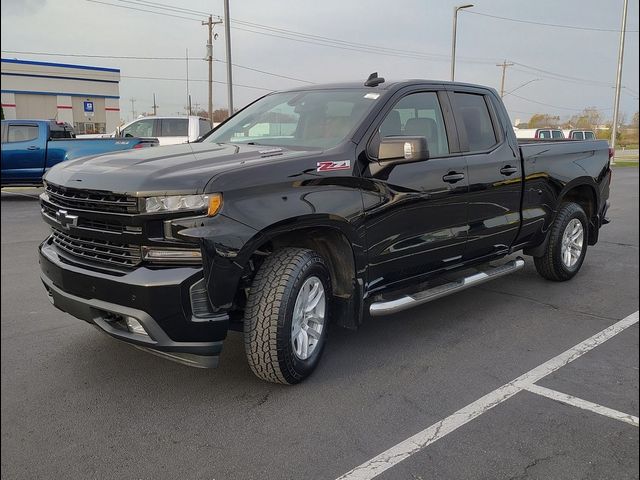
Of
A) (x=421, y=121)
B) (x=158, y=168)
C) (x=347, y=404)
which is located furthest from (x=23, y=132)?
(x=347, y=404)

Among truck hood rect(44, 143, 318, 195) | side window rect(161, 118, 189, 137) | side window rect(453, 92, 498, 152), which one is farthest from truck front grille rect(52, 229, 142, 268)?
side window rect(161, 118, 189, 137)

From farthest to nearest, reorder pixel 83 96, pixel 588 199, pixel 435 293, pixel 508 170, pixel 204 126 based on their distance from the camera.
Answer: pixel 83 96
pixel 204 126
pixel 588 199
pixel 508 170
pixel 435 293

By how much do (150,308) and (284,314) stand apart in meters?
0.75

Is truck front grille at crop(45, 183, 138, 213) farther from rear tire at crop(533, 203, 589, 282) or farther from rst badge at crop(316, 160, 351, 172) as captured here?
rear tire at crop(533, 203, 589, 282)

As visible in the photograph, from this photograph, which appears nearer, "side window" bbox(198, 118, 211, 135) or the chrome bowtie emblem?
the chrome bowtie emblem

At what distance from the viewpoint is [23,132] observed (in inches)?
490

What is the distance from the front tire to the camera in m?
3.19

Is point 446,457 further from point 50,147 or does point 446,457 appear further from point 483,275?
point 50,147

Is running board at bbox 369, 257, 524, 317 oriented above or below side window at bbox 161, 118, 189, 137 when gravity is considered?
below

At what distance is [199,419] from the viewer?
10.0ft

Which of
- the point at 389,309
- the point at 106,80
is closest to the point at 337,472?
the point at 389,309

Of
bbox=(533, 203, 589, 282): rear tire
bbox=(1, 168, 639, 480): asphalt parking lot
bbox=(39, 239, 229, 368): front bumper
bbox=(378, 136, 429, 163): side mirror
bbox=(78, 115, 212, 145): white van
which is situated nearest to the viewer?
bbox=(1, 168, 639, 480): asphalt parking lot

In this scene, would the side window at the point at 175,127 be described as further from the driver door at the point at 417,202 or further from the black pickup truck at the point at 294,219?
the driver door at the point at 417,202

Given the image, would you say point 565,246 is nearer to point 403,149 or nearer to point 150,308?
point 403,149
